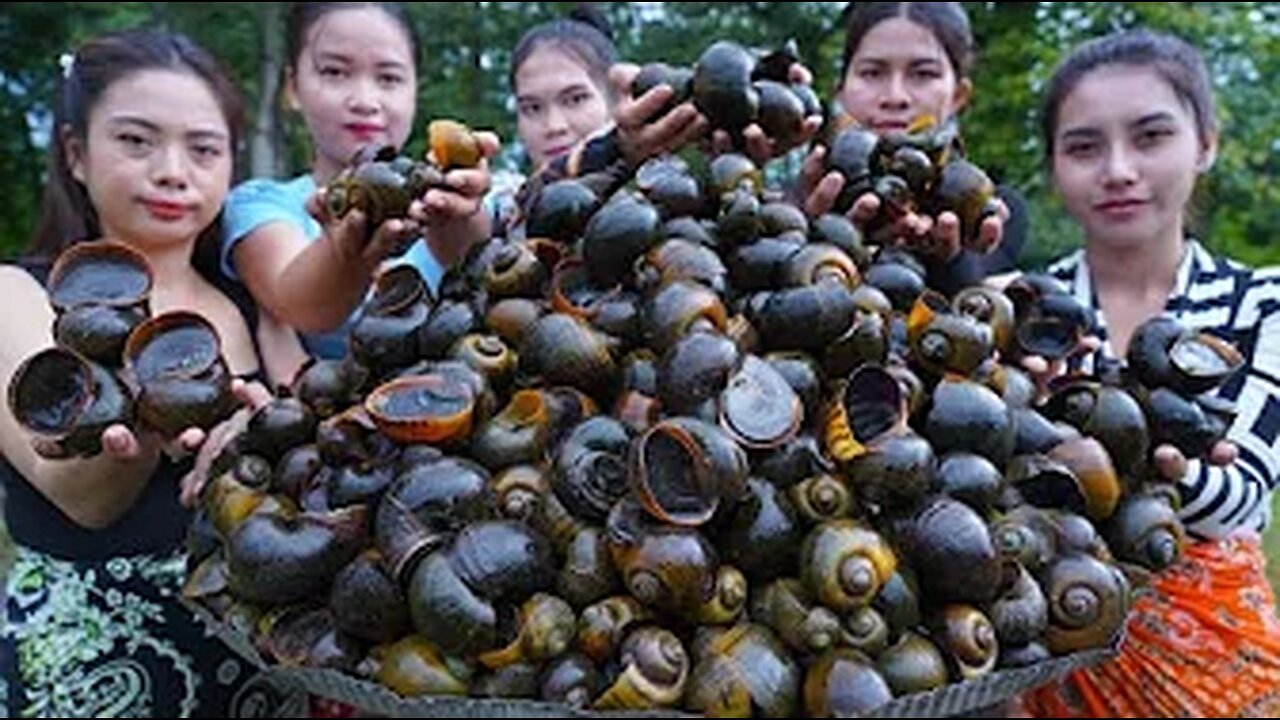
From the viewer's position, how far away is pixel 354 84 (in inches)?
Result: 121

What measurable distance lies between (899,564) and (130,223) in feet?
4.86

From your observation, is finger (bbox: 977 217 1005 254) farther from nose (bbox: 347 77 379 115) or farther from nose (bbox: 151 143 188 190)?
nose (bbox: 347 77 379 115)

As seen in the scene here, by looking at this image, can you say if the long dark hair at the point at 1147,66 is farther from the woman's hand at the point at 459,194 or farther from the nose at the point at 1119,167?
the woman's hand at the point at 459,194

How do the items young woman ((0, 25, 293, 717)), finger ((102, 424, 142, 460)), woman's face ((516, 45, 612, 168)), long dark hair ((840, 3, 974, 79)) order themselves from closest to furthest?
finger ((102, 424, 142, 460))
young woman ((0, 25, 293, 717))
long dark hair ((840, 3, 974, 79))
woman's face ((516, 45, 612, 168))

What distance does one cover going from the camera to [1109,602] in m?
1.67

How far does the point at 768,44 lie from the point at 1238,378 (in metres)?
15.1

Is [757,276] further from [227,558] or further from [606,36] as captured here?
[606,36]

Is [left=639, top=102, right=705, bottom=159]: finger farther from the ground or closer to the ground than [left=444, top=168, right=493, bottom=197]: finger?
farther from the ground

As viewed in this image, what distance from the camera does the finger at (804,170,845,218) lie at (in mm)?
2148

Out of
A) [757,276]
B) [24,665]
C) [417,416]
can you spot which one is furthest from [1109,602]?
[24,665]

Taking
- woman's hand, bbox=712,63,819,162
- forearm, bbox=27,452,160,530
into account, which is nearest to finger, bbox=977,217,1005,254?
woman's hand, bbox=712,63,819,162

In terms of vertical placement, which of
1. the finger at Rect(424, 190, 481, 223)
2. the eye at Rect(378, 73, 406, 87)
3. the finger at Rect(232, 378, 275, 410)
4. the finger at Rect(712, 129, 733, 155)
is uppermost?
the finger at Rect(712, 129, 733, 155)

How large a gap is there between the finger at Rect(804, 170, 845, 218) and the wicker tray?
79cm

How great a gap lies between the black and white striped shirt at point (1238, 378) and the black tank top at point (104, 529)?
160 cm
